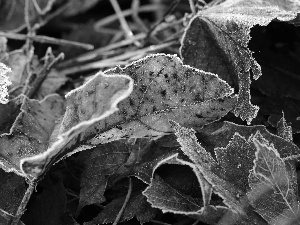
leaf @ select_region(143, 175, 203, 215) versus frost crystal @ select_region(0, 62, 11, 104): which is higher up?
frost crystal @ select_region(0, 62, 11, 104)

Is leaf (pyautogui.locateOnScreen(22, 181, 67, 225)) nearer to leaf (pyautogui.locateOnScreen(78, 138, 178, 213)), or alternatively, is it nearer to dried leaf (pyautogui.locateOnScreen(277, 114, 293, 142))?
leaf (pyautogui.locateOnScreen(78, 138, 178, 213))

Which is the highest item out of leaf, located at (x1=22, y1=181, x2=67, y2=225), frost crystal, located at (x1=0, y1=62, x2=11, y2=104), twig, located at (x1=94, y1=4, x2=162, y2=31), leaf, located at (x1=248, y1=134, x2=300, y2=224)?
twig, located at (x1=94, y1=4, x2=162, y2=31)

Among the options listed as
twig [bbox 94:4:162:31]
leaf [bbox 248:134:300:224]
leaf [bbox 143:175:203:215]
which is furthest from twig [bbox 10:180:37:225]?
A: twig [bbox 94:4:162:31]

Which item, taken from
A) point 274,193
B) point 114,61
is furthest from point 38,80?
point 274,193

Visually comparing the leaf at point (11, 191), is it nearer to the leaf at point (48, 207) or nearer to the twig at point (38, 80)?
the leaf at point (48, 207)

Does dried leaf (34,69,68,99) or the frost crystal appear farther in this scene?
dried leaf (34,69,68,99)

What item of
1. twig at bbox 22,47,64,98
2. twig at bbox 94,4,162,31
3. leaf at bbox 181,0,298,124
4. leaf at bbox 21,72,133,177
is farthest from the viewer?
twig at bbox 94,4,162,31

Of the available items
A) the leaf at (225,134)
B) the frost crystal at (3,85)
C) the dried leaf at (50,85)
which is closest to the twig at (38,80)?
the dried leaf at (50,85)
